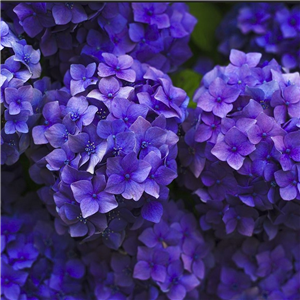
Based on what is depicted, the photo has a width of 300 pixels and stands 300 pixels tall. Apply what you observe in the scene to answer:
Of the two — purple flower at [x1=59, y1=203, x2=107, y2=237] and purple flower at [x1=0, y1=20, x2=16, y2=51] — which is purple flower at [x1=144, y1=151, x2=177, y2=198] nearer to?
purple flower at [x1=59, y1=203, x2=107, y2=237]

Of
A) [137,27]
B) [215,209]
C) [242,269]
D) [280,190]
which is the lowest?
[242,269]

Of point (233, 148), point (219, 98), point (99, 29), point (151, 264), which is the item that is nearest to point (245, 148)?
point (233, 148)

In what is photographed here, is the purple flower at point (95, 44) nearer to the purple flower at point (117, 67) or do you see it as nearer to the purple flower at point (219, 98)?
the purple flower at point (117, 67)

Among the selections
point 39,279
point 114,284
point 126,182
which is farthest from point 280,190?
point 39,279

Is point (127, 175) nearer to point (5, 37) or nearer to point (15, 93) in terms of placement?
point (15, 93)

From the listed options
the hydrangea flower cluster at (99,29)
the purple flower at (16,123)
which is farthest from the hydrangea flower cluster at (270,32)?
the purple flower at (16,123)

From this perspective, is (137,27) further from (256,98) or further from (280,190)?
(280,190)

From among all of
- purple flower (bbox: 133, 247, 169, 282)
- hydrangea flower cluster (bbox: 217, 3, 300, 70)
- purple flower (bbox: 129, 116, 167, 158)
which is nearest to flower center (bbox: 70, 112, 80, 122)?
purple flower (bbox: 129, 116, 167, 158)
